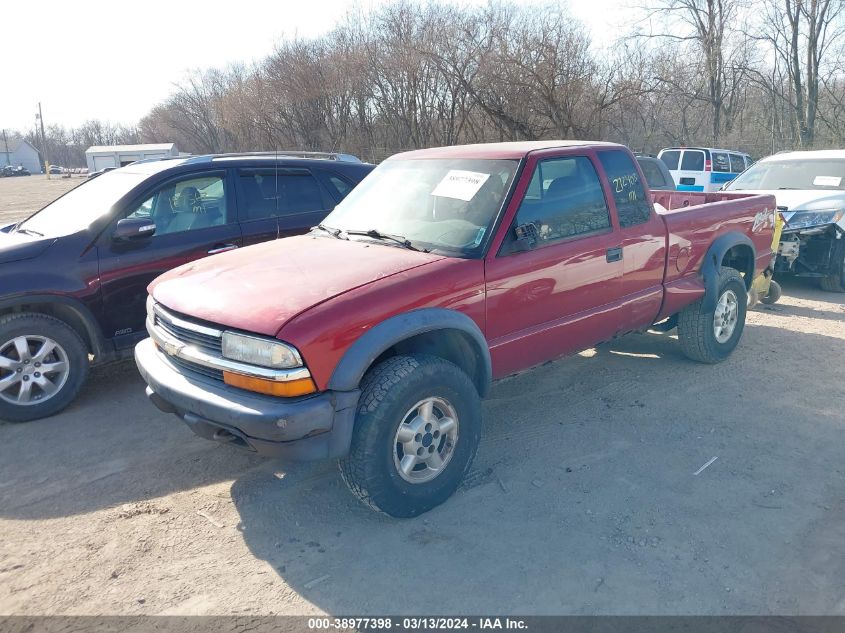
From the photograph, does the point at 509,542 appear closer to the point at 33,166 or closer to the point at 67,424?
the point at 67,424

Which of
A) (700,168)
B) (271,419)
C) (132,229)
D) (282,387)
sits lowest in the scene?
(271,419)

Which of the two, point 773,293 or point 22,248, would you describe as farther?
point 773,293

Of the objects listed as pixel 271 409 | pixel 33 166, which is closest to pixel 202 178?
pixel 271 409

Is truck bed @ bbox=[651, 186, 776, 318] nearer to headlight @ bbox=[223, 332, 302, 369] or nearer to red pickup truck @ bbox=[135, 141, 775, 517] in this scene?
red pickup truck @ bbox=[135, 141, 775, 517]

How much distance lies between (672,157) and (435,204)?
1550 centimetres

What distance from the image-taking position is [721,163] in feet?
57.0

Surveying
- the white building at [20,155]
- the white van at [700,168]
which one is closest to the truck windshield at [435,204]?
the white van at [700,168]

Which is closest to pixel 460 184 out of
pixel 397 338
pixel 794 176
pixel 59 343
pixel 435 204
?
pixel 435 204

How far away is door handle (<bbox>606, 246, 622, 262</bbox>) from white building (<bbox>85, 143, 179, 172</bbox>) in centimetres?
3608

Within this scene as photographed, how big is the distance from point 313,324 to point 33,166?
125139 millimetres

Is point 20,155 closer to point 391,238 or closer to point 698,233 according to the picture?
point 391,238

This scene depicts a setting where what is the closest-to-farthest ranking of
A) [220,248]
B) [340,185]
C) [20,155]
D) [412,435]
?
1. [412,435]
2. [220,248]
3. [340,185]
4. [20,155]

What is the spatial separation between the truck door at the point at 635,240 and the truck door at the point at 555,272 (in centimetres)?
12

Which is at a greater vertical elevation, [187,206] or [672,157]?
[672,157]
